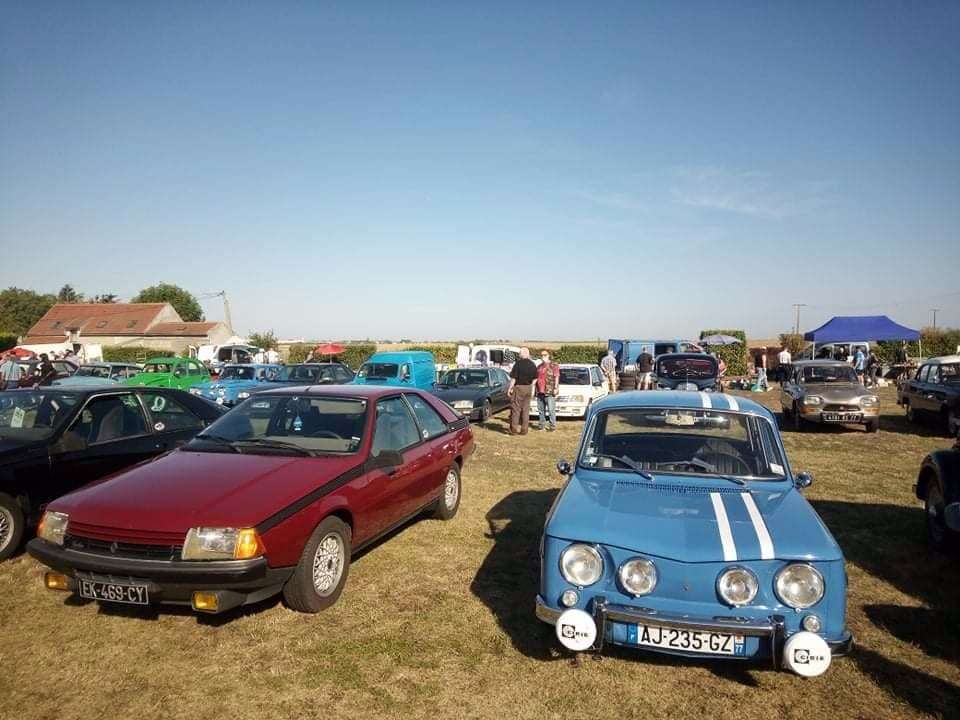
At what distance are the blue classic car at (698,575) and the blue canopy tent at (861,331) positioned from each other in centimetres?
2417

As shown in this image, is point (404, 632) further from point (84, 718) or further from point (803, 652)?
point (803, 652)

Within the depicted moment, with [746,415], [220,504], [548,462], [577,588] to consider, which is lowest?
[548,462]

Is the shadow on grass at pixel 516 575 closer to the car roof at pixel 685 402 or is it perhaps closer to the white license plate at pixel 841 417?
the car roof at pixel 685 402

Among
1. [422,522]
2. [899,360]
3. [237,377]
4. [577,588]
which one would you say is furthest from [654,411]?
[899,360]

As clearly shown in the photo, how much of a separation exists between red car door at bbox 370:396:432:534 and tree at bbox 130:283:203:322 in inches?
3624

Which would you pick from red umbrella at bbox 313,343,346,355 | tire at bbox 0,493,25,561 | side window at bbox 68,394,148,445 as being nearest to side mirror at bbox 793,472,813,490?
side window at bbox 68,394,148,445

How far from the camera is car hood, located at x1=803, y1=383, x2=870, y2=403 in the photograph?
13445 millimetres

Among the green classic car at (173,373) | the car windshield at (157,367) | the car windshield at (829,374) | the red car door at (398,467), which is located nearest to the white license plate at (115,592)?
the red car door at (398,467)

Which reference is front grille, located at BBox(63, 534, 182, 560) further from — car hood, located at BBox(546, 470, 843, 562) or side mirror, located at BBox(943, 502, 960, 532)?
side mirror, located at BBox(943, 502, 960, 532)

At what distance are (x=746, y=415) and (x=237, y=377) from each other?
57.6 feet

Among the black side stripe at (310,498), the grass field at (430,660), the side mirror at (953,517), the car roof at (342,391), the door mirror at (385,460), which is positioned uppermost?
the car roof at (342,391)

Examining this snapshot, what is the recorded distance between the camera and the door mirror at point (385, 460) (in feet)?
16.2

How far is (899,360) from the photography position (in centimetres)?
3275

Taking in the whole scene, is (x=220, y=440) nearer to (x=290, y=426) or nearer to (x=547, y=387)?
(x=290, y=426)
